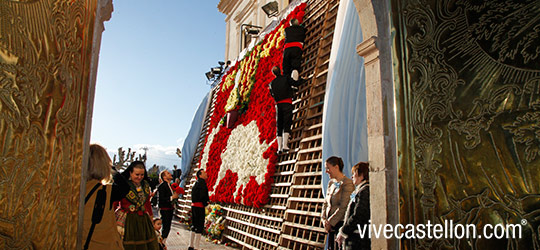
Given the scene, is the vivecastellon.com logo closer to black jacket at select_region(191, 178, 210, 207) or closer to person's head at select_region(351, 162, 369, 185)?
person's head at select_region(351, 162, 369, 185)

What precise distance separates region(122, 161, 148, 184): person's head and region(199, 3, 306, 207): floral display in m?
3.09

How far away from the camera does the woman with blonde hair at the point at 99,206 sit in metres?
2.71

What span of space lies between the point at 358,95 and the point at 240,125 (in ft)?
17.4

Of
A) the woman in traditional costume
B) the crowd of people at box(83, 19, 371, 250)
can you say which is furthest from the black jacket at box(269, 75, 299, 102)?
the woman in traditional costume

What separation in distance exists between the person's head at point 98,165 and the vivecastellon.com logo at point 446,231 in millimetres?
2265

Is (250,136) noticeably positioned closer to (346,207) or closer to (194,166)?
(346,207)

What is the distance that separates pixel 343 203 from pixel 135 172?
2.20m

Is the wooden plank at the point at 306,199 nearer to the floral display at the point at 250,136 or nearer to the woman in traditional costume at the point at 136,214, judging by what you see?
the floral display at the point at 250,136

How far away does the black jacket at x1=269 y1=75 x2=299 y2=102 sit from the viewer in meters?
6.33

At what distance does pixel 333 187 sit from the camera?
3.72 metres

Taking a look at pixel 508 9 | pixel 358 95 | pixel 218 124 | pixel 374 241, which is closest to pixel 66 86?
pixel 374 241

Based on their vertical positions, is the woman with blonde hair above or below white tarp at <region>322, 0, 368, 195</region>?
below

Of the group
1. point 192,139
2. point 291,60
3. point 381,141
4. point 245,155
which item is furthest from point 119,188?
point 192,139

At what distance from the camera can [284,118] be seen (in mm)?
6254
